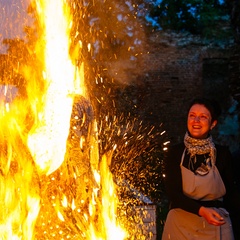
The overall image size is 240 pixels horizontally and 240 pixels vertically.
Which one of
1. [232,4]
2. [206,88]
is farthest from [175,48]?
[232,4]

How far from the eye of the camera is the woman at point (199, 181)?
12.5ft

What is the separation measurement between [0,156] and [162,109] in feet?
34.6

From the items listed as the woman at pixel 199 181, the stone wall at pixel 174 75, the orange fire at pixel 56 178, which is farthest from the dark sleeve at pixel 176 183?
the stone wall at pixel 174 75

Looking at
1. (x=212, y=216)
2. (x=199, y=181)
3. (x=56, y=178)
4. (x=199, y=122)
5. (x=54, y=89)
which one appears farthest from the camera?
(x=54, y=89)

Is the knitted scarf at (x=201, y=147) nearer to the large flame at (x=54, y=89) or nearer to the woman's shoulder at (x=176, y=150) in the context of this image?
the woman's shoulder at (x=176, y=150)

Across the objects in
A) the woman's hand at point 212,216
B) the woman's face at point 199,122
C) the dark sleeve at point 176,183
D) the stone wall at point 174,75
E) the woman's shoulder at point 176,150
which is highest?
the stone wall at point 174,75

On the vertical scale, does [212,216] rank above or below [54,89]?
below

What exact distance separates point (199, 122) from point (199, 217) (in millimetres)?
642

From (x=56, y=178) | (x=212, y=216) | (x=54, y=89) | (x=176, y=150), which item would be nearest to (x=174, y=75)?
(x=54, y=89)

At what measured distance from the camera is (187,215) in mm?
3879

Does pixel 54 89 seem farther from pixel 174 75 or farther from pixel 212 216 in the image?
pixel 174 75

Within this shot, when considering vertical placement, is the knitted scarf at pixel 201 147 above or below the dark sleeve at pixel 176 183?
above

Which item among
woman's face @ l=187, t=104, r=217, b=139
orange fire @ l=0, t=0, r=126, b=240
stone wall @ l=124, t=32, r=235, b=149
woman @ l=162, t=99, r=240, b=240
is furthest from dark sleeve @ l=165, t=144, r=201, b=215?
stone wall @ l=124, t=32, r=235, b=149

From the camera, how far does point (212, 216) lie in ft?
11.8
